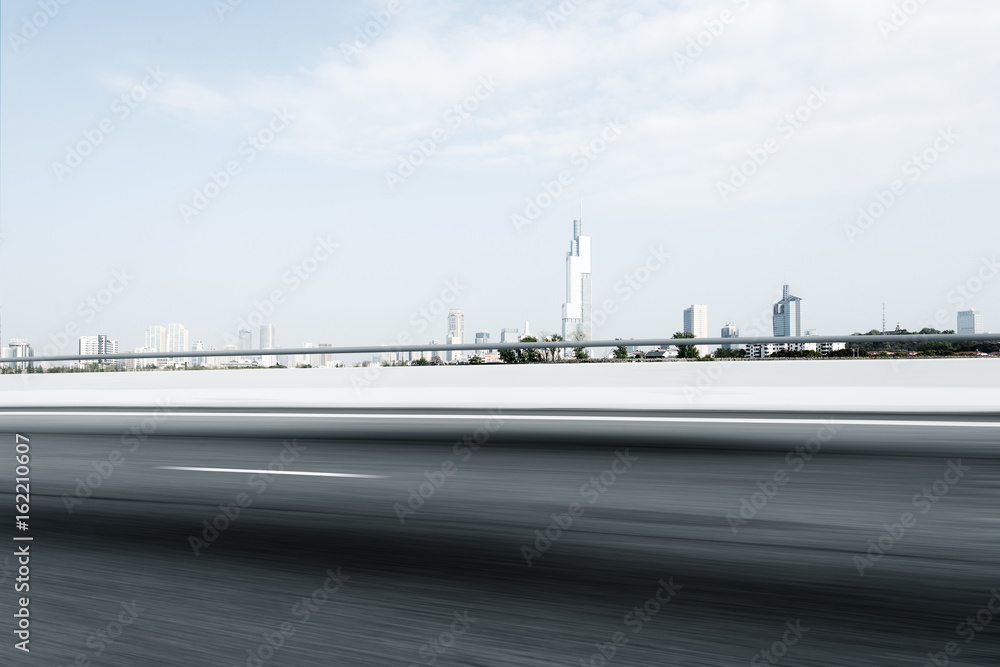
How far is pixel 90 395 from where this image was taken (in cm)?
1678

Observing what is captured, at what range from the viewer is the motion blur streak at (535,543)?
11.0 feet

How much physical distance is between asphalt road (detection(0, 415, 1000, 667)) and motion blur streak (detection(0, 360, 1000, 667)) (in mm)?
16

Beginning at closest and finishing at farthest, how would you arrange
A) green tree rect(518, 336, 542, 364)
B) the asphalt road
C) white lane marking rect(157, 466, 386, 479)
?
the asphalt road
white lane marking rect(157, 466, 386, 479)
green tree rect(518, 336, 542, 364)

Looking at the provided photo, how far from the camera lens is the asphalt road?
3307mm

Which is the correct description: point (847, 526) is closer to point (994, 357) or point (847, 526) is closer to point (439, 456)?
point (439, 456)

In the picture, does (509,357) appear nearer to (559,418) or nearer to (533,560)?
(559,418)

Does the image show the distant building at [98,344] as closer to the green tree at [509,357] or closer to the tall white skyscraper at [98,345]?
the tall white skyscraper at [98,345]

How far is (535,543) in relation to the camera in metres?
4.53


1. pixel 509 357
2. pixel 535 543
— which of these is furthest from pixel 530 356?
pixel 535 543

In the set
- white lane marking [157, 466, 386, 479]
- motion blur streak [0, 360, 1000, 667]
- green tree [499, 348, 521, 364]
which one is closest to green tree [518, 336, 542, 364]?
green tree [499, 348, 521, 364]

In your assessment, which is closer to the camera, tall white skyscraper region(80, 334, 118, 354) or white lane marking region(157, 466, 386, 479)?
white lane marking region(157, 466, 386, 479)

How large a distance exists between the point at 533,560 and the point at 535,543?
29 centimetres

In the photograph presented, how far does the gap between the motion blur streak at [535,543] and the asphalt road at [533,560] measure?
0.02 m

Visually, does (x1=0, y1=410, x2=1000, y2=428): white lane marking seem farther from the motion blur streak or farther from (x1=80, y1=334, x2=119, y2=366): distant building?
(x1=80, y1=334, x2=119, y2=366): distant building
